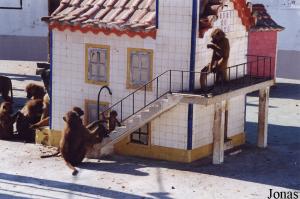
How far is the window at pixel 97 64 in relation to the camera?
16.8m

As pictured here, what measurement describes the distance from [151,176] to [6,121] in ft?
17.6

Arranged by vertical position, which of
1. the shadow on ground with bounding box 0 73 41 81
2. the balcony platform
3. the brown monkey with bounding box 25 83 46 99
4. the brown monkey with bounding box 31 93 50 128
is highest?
the balcony platform

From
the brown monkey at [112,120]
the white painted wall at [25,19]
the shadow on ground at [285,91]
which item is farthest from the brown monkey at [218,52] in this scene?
the white painted wall at [25,19]

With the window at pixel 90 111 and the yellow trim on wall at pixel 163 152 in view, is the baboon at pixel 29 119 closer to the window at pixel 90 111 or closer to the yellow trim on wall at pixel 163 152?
the window at pixel 90 111

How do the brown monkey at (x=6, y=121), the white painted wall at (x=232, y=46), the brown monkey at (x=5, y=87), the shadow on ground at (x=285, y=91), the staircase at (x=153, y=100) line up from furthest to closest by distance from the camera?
the shadow on ground at (x=285, y=91) < the brown monkey at (x=5, y=87) < the brown monkey at (x=6, y=121) < the white painted wall at (x=232, y=46) < the staircase at (x=153, y=100)

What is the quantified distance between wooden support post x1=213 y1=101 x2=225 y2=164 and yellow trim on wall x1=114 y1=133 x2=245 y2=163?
0.53 metres

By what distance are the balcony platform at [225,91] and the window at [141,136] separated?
1.67 m

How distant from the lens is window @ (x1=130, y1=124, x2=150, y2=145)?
16594mm

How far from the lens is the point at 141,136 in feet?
55.0

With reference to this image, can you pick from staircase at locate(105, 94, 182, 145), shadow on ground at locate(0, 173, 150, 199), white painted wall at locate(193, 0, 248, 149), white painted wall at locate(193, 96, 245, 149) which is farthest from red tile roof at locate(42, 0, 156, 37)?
shadow on ground at locate(0, 173, 150, 199)

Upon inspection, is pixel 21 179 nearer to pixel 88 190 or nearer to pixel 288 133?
pixel 88 190

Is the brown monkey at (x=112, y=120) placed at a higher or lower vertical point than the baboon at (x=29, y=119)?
higher

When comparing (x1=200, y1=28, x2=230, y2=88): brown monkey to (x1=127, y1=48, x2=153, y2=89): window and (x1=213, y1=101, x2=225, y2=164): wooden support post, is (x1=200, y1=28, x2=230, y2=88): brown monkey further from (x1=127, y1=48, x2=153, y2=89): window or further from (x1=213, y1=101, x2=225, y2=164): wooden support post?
(x1=127, y1=48, x2=153, y2=89): window

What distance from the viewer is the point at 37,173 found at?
15281 millimetres
